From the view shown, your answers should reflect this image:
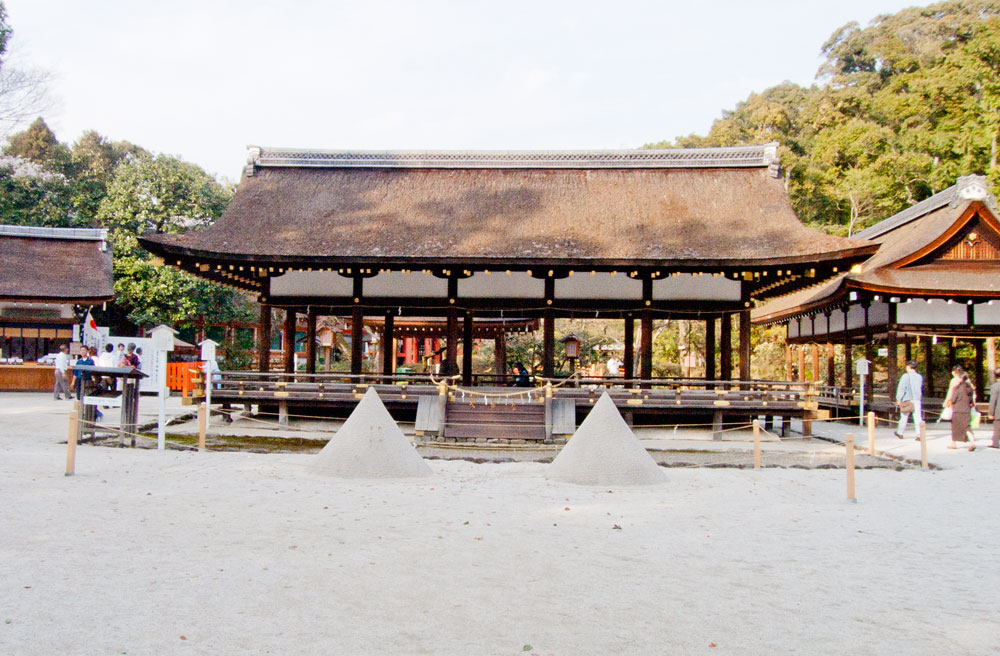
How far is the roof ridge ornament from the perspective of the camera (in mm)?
18500

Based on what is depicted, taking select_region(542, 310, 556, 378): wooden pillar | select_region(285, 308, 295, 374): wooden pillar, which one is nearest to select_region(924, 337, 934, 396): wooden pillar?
→ select_region(542, 310, 556, 378): wooden pillar

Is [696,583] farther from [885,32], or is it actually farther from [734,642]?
[885,32]

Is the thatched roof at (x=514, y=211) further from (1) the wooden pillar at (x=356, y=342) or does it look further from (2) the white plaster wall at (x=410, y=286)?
(1) the wooden pillar at (x=356, y=342)

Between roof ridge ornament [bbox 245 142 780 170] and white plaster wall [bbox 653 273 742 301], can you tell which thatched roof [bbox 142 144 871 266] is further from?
white plaster wall [bbox 653 273 742 301]

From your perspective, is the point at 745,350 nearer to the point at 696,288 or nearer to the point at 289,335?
the point at 696,288

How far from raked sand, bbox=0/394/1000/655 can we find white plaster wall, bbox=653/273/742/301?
756 centimetres

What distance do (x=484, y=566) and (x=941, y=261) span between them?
18072 mm

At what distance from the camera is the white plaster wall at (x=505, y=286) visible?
1658 centimetres

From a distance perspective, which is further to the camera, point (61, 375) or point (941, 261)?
point (61, 375)

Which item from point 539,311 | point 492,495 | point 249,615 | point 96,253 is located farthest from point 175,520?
point 96,253

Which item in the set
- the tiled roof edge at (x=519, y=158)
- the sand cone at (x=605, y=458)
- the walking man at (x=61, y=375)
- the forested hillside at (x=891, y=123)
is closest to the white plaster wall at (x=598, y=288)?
the tiled roof edge at (x=519, y=158)

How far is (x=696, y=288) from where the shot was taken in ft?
53.6

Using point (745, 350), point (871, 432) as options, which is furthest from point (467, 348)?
point (871, 432)

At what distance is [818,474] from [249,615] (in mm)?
8826
